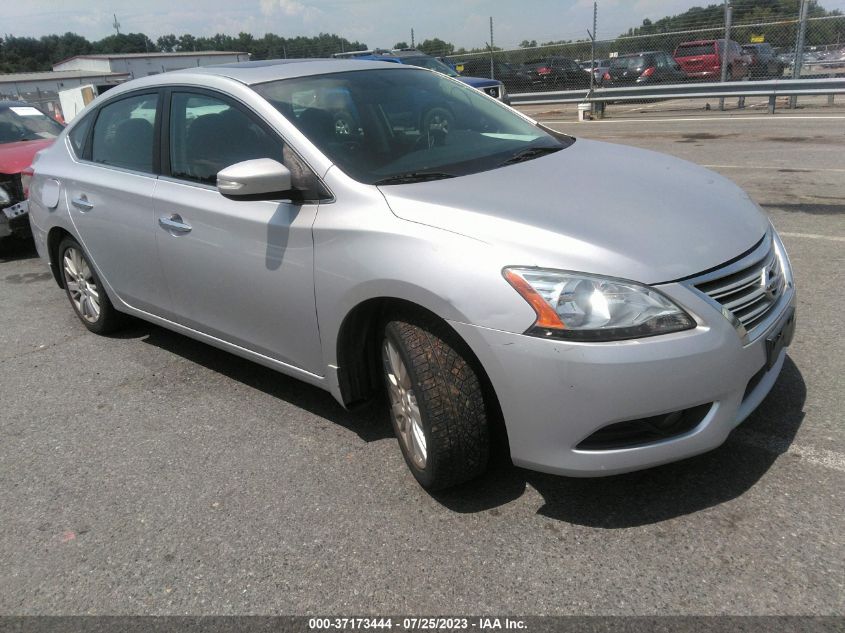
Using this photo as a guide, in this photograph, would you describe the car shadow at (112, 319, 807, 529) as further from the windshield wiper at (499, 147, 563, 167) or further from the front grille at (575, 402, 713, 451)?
the windshield wiper at (499, 147, 563, 167)

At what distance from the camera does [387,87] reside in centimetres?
377

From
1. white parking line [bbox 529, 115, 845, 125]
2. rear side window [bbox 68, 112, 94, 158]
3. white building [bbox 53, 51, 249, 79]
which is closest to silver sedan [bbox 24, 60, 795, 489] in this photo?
rear side window [bbox 68, 112, 94, 158]

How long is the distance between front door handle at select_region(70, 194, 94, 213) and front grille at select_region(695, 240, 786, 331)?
352cm

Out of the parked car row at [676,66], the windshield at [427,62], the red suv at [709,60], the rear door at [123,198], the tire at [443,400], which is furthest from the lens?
the parked car row at [676,66]

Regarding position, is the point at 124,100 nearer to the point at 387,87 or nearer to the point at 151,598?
the point at 387,87

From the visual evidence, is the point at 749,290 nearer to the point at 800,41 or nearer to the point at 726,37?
the point at 800,41

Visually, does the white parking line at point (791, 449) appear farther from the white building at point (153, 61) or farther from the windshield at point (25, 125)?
the white building at point (153, 61)

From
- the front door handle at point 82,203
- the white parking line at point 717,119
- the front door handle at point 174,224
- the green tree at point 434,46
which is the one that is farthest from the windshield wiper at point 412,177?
the green tree at point 434,46

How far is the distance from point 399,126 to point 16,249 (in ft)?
20.8

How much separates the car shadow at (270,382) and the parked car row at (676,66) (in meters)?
15.8

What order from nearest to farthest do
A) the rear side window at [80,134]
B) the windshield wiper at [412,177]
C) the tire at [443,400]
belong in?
1. the tire at [443,400]
2. the windshield wiper at [412,177]
3. the rear side window at [80,134]

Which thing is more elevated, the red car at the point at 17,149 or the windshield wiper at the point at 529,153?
the windshield wiper at the point at 529,153

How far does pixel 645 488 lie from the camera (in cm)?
280

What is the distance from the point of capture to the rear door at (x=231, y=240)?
10.2ft
